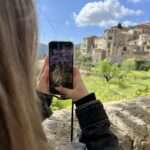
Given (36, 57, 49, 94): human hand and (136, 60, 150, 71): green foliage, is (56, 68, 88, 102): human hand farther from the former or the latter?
(136, 60, 150, 71): green foliage

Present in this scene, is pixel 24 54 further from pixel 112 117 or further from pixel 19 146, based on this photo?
pixel 112 117

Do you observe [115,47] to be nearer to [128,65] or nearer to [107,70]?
[128,65]

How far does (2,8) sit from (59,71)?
0.39 metres

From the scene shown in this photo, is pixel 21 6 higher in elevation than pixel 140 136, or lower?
higher

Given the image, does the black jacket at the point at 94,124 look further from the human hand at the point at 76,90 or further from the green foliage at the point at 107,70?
the green foliage at the point at 107,70

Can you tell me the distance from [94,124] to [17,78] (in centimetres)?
38

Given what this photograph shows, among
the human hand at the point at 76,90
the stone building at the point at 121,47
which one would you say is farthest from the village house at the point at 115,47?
the human hand at the point at 76,90

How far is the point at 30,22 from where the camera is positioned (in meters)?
0.53

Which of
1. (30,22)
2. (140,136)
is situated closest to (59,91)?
(30,22)

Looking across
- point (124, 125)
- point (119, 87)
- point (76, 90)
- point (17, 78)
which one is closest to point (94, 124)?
point (76, 90)

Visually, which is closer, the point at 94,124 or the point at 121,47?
the point at 94,124

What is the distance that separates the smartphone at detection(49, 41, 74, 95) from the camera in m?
0.83

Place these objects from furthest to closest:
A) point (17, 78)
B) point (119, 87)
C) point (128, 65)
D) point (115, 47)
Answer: point (115, 47) → point (128, 65) → point (119, 87) → point (17, 78)

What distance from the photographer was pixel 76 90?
2.90 feet
